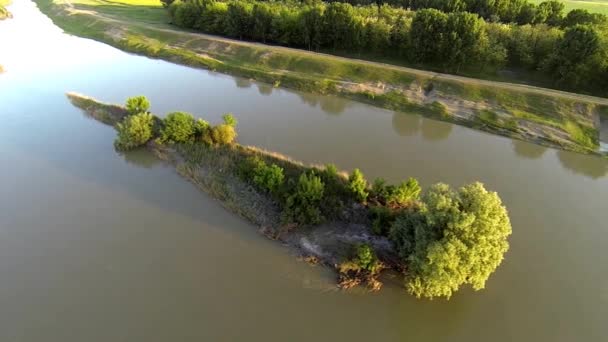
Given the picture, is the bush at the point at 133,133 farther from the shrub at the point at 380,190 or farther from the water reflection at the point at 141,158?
the shrub at the point at 380,190

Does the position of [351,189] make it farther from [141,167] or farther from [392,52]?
[392,52]

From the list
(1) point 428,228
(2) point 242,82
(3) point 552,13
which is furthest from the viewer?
(3) point 552,13

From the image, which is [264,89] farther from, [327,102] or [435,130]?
[435,130]

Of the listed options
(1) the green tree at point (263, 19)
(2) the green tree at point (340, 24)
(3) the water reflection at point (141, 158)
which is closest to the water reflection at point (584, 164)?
(2) the green tree at point (340, 24)

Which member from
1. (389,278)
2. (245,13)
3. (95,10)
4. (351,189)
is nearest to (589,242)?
(389,278)

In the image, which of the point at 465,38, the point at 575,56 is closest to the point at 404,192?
the point at 465,38

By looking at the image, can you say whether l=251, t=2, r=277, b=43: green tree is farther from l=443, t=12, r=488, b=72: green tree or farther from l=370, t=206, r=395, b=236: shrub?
l=370, t=206, r=395, b=236: shrub
